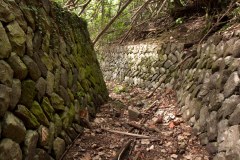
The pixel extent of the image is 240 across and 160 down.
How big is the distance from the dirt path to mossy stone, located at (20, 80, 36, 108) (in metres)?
0.87

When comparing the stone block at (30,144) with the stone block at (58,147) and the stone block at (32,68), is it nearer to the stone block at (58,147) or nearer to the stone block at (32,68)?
the stone block at (58,147)

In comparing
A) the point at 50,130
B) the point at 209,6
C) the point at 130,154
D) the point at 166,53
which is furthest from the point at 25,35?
the point at 209,6

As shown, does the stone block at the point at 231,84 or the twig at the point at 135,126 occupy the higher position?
the stone block at the point at 231,84

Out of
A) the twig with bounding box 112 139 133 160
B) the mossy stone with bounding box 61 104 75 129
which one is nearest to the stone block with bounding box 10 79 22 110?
the mossy stone with bounding box 61 104 75 129

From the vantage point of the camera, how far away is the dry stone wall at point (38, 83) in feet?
7.45

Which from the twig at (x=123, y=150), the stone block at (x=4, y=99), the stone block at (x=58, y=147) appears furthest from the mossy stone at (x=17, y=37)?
the twig at (x=123, y=150)

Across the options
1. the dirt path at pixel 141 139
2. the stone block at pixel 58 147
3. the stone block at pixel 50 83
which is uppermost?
the stone block at pixel 50 83

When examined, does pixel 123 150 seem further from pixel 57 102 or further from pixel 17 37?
pixel 17 37

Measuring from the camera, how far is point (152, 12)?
8.24 metres

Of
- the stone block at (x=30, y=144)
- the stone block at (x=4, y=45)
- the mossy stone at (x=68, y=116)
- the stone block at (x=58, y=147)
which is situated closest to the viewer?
the stone block at (x=4, y=45)

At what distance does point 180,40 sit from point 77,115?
3.65m

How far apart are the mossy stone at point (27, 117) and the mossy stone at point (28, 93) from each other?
7cm

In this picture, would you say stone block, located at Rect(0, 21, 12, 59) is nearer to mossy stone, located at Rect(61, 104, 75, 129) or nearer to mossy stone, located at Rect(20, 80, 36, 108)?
mossy stone, located at Rect(20, 80, 36, 108)

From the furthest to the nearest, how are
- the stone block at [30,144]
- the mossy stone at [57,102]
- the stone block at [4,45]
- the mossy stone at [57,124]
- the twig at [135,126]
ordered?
1. the twig at [135,126]
2. the mossy stone at [57,102]
3. the mossy stone at [57,124]
4. the stone block at [30,144]
5. the stone block at [4,45]
